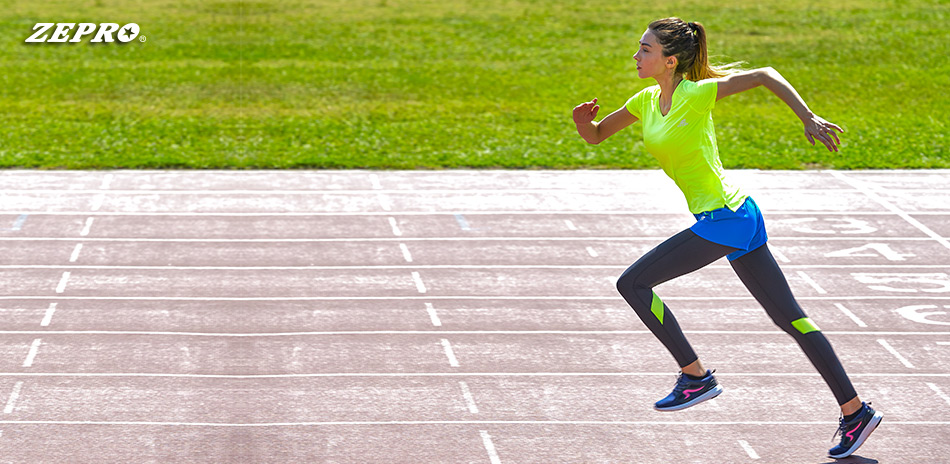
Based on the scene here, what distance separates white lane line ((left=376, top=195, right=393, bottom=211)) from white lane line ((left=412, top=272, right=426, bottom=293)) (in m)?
2.58

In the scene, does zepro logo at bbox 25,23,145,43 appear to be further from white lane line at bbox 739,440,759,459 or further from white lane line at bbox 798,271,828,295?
white lane line at bbox 739,440,759,459

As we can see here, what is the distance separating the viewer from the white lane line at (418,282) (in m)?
10.1

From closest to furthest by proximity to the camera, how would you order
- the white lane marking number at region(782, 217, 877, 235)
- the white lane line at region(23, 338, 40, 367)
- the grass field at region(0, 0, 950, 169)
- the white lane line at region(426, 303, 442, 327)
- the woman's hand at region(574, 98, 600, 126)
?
the woman's hand at region(574, 98, 600, 126) → the white lane line at region(23, 338, 40, 367) → the white lane line at region(426, 303, 442, 327) → the white lane marking number at region(782, 217, 877, 235) → the grass field at region(0, 0, 950, 169)

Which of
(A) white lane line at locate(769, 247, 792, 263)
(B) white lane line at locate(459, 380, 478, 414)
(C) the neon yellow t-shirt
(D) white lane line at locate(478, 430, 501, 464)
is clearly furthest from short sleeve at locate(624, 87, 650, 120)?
(A) white lane line at locate(769, 247, 792, 263)

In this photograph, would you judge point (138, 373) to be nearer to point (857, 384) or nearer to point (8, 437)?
point (8, 437)

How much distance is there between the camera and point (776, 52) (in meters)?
26.7

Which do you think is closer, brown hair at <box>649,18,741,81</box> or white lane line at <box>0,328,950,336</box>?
brown hair at <box>649,18,741,81</box>

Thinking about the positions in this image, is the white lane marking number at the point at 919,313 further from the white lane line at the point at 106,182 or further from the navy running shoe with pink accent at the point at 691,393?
the white lane line at the point at 106,182

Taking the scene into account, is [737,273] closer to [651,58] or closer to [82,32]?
[651,58]

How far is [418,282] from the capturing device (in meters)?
10.3

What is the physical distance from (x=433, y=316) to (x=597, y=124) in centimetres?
344

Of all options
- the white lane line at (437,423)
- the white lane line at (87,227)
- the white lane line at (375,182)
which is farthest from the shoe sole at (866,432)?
the white lane line at (375,182)

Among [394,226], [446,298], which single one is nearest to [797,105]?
[446,298]

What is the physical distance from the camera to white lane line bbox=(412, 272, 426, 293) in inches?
399
